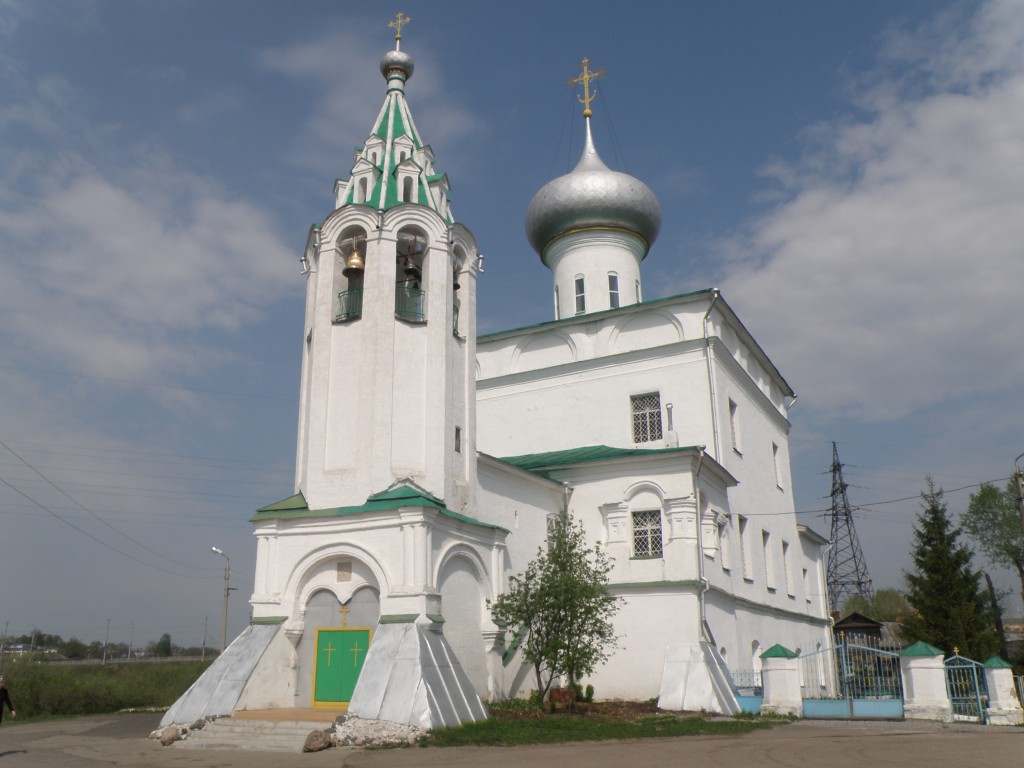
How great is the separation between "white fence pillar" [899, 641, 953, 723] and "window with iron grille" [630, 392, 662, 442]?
699cm

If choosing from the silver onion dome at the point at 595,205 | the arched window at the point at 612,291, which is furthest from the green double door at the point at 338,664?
the silver onion dome at the point at 595,205

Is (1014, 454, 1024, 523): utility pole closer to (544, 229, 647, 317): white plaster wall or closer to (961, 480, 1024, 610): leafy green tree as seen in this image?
(544, 229, 647, 317): white plaster wall

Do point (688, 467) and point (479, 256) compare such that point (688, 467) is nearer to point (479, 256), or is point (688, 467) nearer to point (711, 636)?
point (711, 636)

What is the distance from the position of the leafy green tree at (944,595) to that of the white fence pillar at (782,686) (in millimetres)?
10273

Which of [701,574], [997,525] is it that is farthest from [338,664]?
[997,525]

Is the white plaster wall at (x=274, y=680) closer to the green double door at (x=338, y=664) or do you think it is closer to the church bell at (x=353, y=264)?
the green double door at (x=338, y=664)

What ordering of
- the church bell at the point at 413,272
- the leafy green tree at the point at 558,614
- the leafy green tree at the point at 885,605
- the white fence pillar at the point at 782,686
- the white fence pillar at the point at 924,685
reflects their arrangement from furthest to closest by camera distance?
the leafy green tree at the point at 885,605 < the church bell at the point at 413,272 < the white fence pillar at the point at 782,686 < the leafy green tree at the point at 558,614 < the white fence pillar at the point at 924,685

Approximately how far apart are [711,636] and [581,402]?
632 cm

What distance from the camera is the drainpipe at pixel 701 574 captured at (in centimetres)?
1538

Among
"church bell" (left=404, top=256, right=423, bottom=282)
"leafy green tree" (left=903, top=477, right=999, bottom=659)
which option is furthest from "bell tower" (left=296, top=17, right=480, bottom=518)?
"leafy green tree" (left=903, top=477, right=999, bottom=659)

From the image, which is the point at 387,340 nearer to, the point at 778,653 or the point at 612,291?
the point at 778,653

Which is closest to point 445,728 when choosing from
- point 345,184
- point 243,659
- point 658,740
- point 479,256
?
point 658,740

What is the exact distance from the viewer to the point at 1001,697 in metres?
13.3

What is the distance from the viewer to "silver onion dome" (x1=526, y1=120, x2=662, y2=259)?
22547mm
